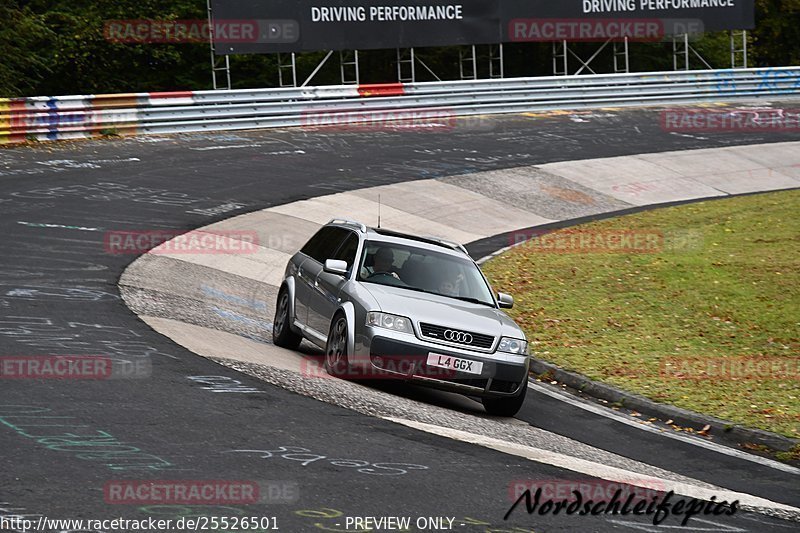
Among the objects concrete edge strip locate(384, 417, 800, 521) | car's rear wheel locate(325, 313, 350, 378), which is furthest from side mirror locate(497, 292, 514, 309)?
concrete edge strip locate(384, 417, 800, 521)

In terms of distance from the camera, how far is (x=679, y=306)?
1702 cm

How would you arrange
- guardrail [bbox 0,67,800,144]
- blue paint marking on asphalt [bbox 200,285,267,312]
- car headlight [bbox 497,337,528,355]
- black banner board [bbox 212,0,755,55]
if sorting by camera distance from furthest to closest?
black banner board [bbox 212,0,755,55]
guardrail [bbox 0,67,800,144]
blue paint marking on asphalt [bbox 200,285,267,312]
car headlight [bbox 497,337,528,355]

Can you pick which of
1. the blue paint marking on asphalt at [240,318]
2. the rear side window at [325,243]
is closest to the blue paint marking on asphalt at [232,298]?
the blue paint marking on asphalt at [240,318]

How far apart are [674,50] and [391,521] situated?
3776 cm

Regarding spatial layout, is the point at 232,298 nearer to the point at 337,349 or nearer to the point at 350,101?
the point at 337,349

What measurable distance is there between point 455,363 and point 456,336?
0.27 meters

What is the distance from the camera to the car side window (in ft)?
40.2

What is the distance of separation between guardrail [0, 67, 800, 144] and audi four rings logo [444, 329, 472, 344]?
18.1m

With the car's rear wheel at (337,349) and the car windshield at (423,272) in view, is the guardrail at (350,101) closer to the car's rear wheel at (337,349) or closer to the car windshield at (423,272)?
the car windshield at (423,272)

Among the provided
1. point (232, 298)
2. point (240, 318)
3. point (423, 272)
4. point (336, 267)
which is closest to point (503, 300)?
point (423, 272)

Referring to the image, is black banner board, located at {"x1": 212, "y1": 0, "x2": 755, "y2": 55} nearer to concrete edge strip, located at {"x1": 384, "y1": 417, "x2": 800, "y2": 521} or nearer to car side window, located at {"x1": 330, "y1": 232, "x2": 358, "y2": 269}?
car side window, located at {"x1": 330, "y1": 232, "x2": 358, "y2": 269}

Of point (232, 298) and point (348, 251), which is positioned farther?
point (232, 298)

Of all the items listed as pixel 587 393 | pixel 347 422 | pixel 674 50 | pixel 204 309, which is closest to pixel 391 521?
pixel 347 422

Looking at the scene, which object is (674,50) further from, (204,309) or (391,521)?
(391,521)
